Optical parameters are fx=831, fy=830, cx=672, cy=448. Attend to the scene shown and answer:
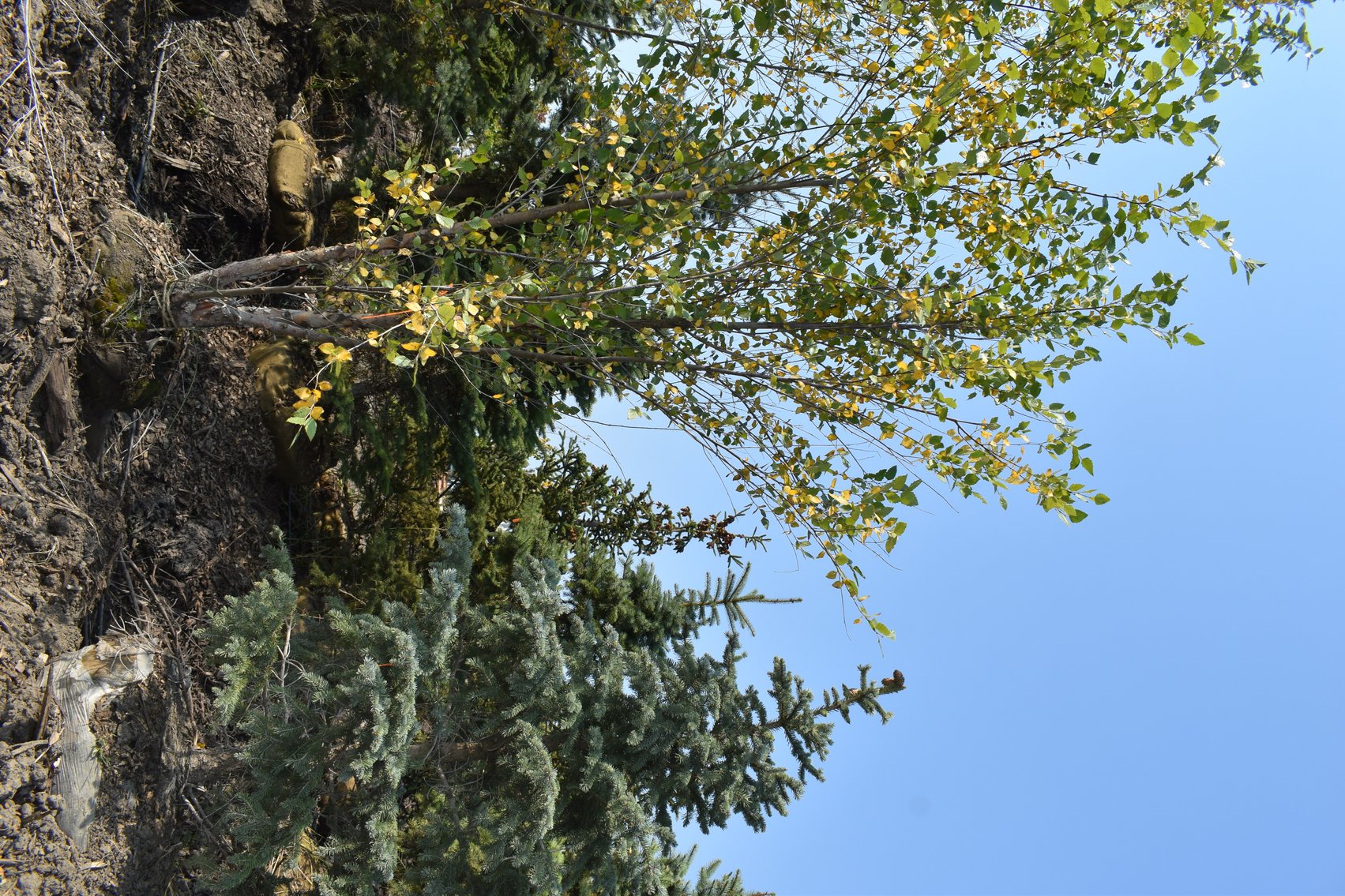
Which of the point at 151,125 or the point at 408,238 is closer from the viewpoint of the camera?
the point at 408,238

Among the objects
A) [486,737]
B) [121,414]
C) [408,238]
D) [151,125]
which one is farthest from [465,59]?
[486,737]

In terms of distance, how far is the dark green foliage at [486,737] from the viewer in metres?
4.63

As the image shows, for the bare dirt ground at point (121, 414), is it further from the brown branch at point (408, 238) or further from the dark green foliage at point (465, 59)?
the dark green foliage at point (465, 59)

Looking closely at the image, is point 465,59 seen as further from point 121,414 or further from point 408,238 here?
point 121,414

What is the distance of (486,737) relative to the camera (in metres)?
5.41

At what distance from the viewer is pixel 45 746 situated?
4.15 meters

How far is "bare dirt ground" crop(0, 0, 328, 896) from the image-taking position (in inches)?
161

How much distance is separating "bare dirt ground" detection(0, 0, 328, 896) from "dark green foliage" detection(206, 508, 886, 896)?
1.74 feet

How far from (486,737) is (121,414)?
9.68ft

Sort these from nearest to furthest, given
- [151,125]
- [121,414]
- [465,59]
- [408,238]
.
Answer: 1. [408,238]
2. [121,414]
3. [151,125]
4. [465,59]

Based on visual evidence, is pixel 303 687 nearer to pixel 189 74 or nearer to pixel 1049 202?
pixel 189 74

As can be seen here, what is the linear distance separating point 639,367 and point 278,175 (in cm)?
305

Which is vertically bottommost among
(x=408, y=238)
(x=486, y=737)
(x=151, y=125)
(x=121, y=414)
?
(x=486, y=737)

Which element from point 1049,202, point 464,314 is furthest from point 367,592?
point 1049,202
